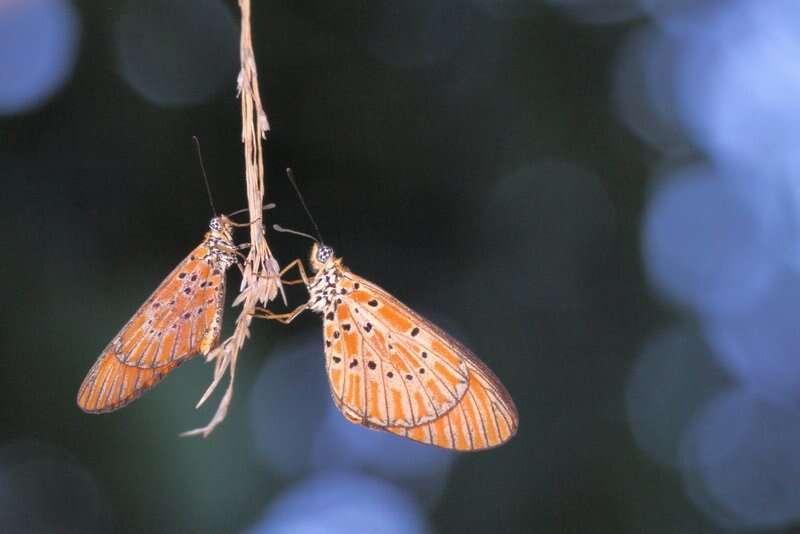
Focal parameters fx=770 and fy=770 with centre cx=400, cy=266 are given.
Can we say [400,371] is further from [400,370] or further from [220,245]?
[220,245]

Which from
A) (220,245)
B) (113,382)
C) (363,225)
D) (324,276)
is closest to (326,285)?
(324,276)

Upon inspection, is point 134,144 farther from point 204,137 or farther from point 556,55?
point 556,55

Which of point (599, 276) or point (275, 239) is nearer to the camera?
point (275, 239)

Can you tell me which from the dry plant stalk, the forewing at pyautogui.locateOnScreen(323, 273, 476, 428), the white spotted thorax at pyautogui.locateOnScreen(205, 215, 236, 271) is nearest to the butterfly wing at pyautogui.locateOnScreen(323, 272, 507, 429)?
the forewing at pyautogui.locateOnScreen(323, 273, 476, 428)

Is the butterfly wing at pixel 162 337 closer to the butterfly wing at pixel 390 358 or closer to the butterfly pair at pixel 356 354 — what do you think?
the butterfly pair at pixel 356 354

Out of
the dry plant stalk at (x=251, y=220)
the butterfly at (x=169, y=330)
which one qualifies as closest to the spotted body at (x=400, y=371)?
the butterfly at (x=169, y=330)

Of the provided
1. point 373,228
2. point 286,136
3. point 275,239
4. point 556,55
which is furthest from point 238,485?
point 556,55
